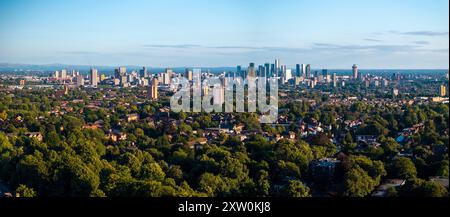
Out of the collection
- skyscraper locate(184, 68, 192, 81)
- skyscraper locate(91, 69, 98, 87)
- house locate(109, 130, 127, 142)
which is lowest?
house locate(109, 130, 127, 142)

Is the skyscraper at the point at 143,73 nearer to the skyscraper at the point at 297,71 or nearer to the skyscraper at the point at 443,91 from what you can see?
the skyscraper at the point at 297,71

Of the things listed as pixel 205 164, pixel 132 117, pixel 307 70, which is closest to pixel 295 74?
pixel 307 70

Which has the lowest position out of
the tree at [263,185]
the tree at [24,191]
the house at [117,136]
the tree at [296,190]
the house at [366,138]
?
the house at [117,136]

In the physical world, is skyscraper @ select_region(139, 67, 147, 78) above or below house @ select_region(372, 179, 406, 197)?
above

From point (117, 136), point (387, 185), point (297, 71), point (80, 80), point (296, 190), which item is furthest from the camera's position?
point (80, 80)

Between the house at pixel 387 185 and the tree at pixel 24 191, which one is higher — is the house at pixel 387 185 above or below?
above

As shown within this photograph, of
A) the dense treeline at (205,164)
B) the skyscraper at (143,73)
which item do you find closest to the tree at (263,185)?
the dense treeline at (205,164)

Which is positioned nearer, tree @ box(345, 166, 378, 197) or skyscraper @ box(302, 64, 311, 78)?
tree @ box(345, 166, 378, 197)

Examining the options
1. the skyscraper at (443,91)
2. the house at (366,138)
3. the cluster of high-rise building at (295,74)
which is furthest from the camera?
the skyscraper at (443,91)

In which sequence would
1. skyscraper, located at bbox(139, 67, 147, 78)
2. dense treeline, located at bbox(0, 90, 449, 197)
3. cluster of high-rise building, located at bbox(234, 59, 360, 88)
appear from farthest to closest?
1. skyscraper, located at bbox(139, 67, 147, 78)
2. cluster of high-rise building, located at bbox(234, 59, 360, 88)
3. dense treeline, located at bbox(0, 90, 449, 197)

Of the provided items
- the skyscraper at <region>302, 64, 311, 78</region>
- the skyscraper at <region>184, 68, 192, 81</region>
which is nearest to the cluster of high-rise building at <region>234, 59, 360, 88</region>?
the skyscraper at <region>302, 64, 311, 78</region>

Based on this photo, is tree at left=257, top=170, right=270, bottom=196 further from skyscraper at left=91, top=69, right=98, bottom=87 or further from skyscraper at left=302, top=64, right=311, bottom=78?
skyscraper at left=91, top=69, right=98, bottom=87

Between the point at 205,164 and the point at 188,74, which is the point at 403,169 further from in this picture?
the point at 188,74
